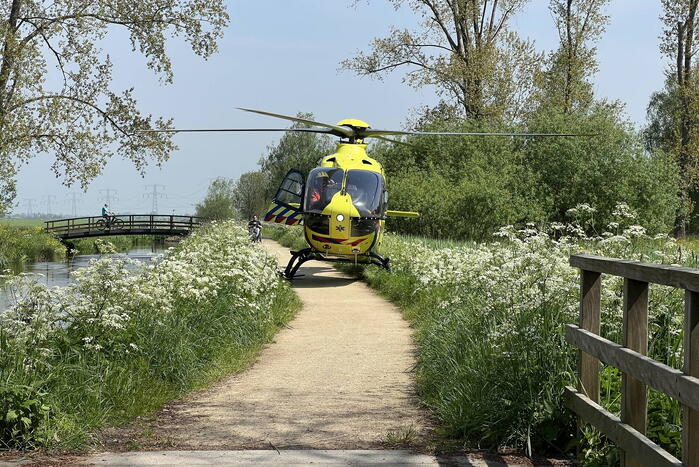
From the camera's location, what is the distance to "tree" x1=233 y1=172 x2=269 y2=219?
3474 inches

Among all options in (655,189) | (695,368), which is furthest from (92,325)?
(655,189)

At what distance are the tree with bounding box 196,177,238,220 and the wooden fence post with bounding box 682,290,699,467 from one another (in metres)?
77.7

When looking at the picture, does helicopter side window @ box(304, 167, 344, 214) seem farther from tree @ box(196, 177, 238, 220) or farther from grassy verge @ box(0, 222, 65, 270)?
tree @ box(196, 177, 238, 220)

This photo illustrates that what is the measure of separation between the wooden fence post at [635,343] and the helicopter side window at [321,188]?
1512cm

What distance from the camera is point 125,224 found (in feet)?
175

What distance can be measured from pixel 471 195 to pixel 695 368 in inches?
1112

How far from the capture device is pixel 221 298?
10.7 metres

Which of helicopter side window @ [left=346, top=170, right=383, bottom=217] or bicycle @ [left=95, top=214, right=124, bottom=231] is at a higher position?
helicopter side window @ [left=346, top=170, right=383, bottom=217]

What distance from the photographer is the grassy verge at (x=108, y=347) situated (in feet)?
18.3

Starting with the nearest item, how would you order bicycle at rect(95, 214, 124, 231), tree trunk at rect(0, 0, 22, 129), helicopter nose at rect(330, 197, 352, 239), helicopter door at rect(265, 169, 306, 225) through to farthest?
helicopter nose at rect(330, 197, 352, 239) < helicopter door at rect(265, 169, 306, 225) < tree trunk at rect(0, 0, 22, 129) < bicycle at rect(95, 214, 124, 231)

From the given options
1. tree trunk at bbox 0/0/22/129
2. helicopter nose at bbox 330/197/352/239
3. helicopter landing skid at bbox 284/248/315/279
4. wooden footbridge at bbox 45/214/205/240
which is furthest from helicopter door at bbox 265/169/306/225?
wooden footbridge at bbox 45/214/205/240

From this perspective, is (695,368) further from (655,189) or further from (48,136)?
(655,189)

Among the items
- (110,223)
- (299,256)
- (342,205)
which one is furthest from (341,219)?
(110,223)

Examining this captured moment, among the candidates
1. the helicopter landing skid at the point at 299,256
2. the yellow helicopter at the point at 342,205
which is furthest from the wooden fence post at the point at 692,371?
the helicopter landing skid at the point at 299,256
